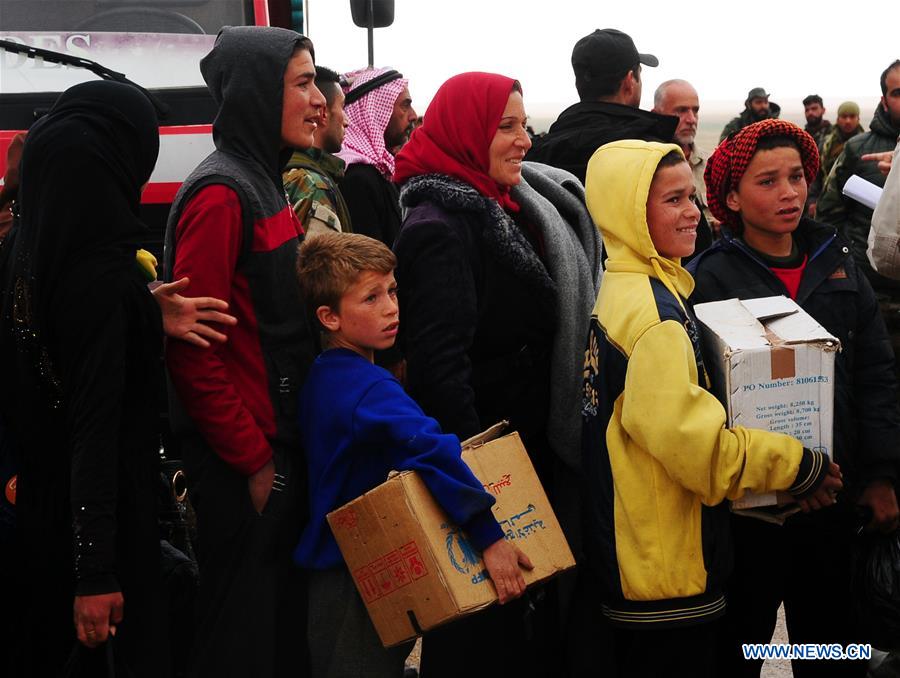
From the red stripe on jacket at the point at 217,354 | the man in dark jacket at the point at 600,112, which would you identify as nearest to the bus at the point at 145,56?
the man in dark jacket at the point at 600,112

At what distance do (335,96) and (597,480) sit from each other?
8.09ft

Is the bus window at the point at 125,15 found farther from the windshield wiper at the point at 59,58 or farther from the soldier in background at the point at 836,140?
the soldier in background at the point at 836,140

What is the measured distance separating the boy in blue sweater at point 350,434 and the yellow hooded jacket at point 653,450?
340mm

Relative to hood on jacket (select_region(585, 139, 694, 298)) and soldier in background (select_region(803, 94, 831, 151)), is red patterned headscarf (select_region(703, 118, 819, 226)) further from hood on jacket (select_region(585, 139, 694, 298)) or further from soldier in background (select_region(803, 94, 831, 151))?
soldier in background (select_region(803, 94, 831, 151))

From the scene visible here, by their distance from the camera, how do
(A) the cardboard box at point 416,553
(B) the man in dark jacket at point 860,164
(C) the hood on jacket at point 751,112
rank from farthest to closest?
(C) the hood on jacket at point 751,112 < (B) the man in dark jacket at point 860,164 < (A) the cardboard box at point 416,553

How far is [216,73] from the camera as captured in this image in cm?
329

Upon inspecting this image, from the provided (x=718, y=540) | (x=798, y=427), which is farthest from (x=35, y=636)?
(x=798, y=427)

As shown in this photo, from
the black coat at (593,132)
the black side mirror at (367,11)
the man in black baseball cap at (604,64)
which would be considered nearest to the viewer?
the black coat at (593,132)

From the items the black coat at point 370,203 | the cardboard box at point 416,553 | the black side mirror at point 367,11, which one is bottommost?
the cardboard box at point 416,553

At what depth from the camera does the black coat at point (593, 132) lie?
15.2ft

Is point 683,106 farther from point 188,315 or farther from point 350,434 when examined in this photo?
point 188,315

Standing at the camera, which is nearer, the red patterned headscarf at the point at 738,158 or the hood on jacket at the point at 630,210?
the hood on jacket at the point at 630,210

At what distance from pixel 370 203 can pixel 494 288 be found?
1840 mm

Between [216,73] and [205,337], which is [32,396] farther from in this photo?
[216,73]
